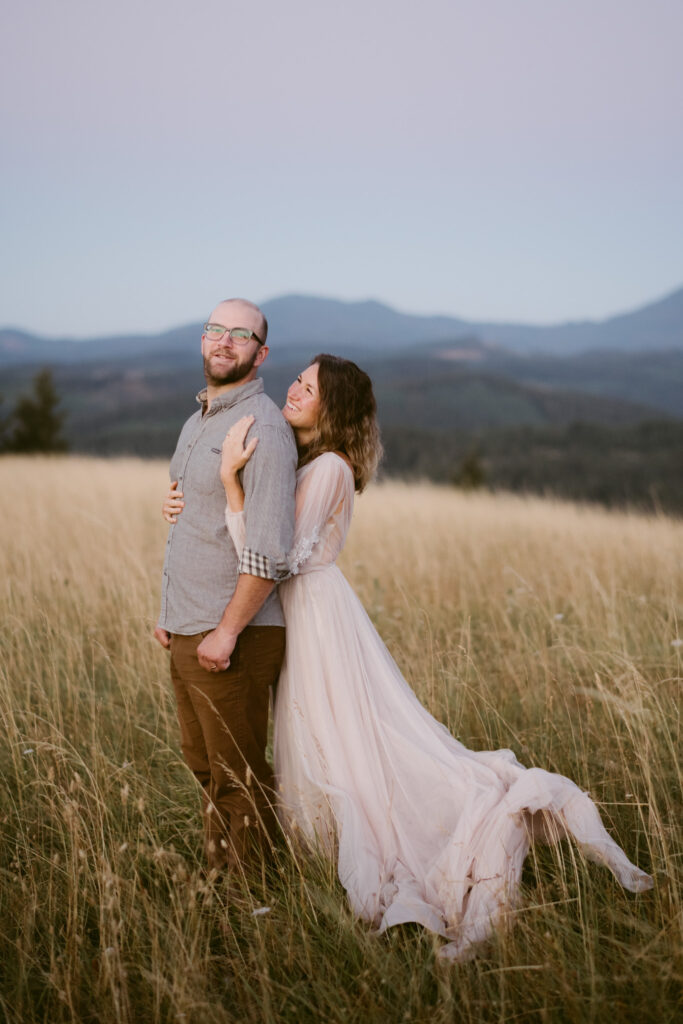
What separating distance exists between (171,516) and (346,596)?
28.5 inches

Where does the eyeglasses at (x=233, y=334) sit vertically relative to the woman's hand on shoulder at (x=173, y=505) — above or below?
above

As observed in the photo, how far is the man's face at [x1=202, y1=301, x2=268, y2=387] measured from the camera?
2941mm

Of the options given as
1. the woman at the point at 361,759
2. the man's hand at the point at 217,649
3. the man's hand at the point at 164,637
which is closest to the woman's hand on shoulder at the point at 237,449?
the woman at the point at 361,759

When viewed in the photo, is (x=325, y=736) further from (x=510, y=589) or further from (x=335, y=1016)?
(x=510, y=589)

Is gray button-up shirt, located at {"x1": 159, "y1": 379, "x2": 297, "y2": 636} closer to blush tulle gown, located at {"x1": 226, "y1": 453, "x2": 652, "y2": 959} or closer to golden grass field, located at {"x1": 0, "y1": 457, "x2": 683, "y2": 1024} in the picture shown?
blush tulle gown, located at {"x1": 226, "y1": 453, "x2": 652, "y2": 959}

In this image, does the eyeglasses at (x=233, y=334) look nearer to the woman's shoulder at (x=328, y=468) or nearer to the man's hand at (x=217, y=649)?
→ the woman's shoulder at (x=328, y=468)

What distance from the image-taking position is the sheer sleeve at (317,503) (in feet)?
9.81

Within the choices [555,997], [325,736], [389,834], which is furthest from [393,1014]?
[325,736]

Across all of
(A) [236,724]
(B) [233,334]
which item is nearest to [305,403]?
(B) [233,334]

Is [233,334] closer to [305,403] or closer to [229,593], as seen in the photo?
[305,403]

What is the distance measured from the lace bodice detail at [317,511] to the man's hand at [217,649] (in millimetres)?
313

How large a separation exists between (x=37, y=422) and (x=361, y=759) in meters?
29.0

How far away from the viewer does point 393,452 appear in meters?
74.7

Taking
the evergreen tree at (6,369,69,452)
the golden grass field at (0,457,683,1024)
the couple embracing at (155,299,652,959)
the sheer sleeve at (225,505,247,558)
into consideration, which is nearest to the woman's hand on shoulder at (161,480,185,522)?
the couple embracing at (155,299,652,959)
